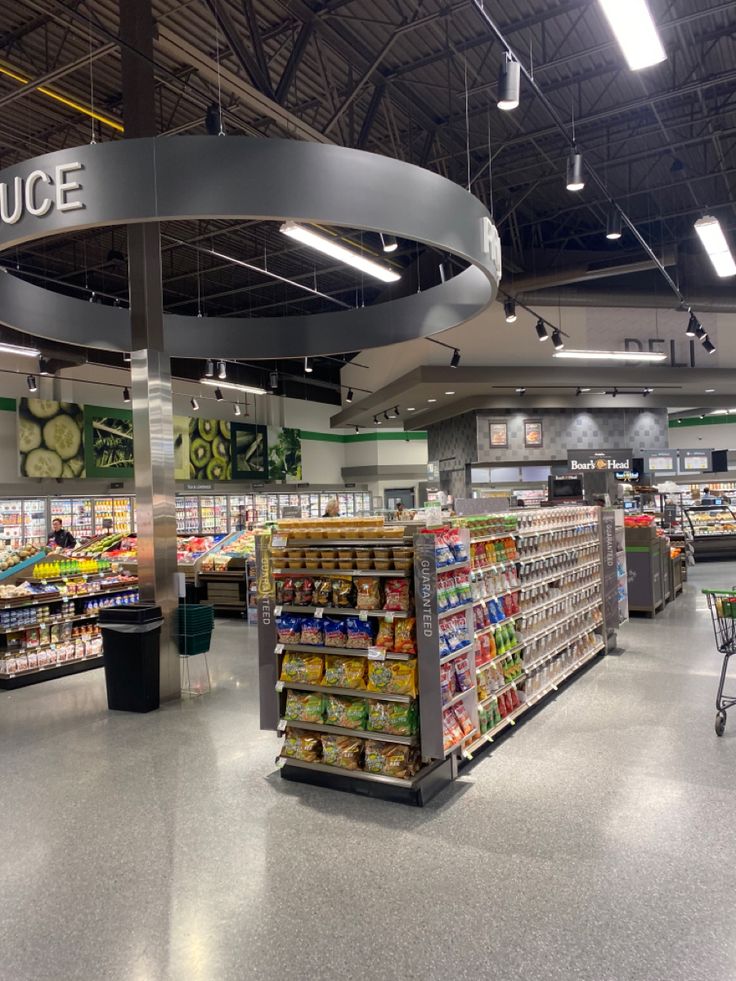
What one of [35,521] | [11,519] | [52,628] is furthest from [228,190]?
[35,521]

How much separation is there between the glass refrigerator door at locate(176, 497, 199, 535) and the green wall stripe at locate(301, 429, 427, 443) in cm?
557

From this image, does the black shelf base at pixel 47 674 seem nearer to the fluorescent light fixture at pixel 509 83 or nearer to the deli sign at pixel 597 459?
the fluorescent light fixture at pixel 509 83

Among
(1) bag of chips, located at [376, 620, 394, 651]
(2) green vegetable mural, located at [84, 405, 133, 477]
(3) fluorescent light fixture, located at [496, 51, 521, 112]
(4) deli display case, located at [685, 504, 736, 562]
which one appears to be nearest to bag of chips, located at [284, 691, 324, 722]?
(1) bag of chips, located at [376, 620, 394, 651]

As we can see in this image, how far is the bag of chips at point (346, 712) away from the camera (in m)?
4.19

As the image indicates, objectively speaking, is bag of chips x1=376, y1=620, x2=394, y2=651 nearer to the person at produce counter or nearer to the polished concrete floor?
the polished concrete floor

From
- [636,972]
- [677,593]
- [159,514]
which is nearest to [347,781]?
[636,972]

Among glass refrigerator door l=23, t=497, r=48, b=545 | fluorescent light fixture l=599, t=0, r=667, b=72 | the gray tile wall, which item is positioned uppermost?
fluorescent light fixture l=599, t=0, r=667, b=72

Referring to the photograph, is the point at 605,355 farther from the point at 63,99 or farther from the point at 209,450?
the point at 209,450

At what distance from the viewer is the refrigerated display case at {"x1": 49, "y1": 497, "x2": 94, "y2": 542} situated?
14797 mm

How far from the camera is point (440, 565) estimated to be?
4109mm

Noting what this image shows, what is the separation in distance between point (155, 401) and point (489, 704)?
379 centimetres

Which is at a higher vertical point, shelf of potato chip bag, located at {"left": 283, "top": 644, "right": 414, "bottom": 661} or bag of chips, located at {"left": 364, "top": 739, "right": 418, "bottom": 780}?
shelf of potato chip bag, located at {"left": 283, "top": 644, "right": 414, "bottom": 661}

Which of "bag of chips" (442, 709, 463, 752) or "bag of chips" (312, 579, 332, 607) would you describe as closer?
"bag of chips" (442, 709, 463, 752)

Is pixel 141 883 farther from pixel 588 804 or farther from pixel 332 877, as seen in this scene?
pixel 588 804
